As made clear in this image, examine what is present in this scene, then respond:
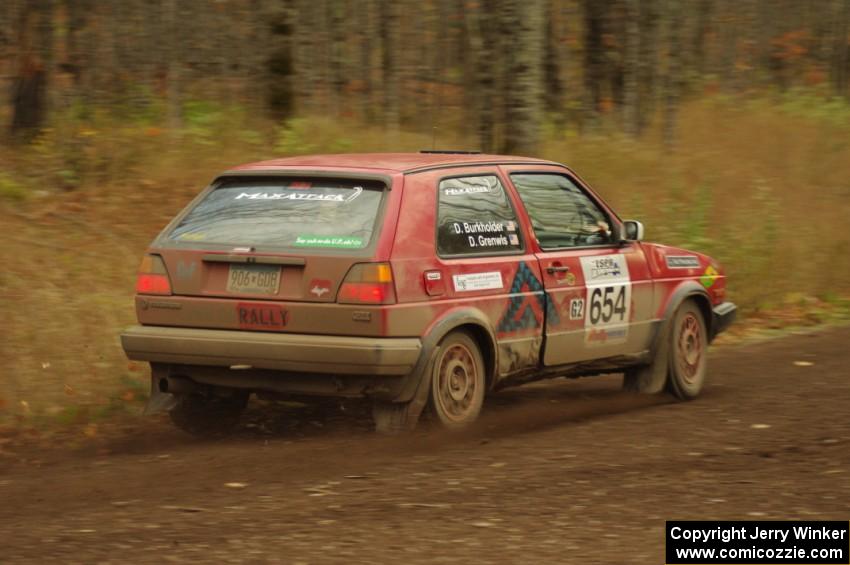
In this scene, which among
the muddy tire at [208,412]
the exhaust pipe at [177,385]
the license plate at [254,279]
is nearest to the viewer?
the license plate at [254,279]

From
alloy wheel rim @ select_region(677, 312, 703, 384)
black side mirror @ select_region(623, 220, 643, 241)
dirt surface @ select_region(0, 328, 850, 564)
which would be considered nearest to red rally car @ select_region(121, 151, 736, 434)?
dirt surface @ select_region(0, 328, 850, 564)

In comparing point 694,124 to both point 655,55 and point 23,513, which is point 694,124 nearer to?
point 655,55

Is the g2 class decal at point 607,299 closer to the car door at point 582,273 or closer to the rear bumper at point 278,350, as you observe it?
the car door at point 582,273

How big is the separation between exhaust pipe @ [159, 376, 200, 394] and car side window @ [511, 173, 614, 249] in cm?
227

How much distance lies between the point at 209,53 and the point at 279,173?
9.54m

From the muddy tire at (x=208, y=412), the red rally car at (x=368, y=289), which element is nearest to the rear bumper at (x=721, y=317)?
the red rally car at (x=368, y=289)

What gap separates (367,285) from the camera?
6.92 m

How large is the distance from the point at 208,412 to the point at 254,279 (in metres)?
1.17

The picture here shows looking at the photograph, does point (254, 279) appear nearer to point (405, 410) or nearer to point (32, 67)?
point (405, 410)

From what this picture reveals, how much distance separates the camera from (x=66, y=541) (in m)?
5.27

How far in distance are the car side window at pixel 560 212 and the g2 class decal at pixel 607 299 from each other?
158 millimetres

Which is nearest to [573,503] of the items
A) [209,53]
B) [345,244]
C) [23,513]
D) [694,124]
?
[345,244]

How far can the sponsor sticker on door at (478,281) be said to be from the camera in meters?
7.44

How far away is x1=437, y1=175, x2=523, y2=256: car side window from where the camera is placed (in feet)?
24.6
